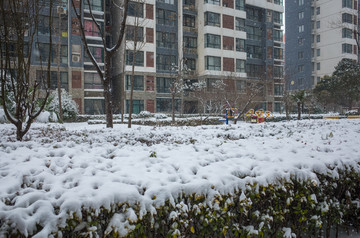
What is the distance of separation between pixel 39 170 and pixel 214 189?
2.28 m

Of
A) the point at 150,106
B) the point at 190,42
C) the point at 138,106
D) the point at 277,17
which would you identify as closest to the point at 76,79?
the point at 138,106

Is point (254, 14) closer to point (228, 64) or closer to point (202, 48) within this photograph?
point (228, 64)

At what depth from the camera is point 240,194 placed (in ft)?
9.70

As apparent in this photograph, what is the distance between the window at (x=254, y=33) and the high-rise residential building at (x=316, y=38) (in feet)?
32.0

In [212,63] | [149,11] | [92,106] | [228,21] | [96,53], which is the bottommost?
[92,106]

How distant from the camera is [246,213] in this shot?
282 cm

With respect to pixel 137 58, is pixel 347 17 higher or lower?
higher

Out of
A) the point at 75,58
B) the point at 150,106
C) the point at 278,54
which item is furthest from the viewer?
the point at 278,54

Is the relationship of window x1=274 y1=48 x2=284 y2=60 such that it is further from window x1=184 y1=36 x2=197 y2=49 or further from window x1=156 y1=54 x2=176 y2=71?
window x1=156 y1=54 x2=176 y2=71

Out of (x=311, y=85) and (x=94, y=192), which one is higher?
(x=311, y=85)

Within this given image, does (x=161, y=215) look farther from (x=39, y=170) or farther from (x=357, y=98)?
(x=357, y=98)

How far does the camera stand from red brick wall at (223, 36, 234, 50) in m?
40.2

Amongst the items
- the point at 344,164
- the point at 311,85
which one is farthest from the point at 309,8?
the point at 344,164

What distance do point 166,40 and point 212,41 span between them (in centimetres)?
718
